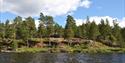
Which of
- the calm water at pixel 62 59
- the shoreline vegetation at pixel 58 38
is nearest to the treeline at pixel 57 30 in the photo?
the shoreline vegetation at pixel 58 38

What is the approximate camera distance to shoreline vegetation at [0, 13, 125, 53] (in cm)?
14300

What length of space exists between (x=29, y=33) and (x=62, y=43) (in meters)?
21.9

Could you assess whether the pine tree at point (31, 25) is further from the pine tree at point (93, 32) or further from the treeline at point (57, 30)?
the pine tree at point (93, 32)

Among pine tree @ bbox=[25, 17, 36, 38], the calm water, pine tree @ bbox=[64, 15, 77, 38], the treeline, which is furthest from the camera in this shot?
pine tree @ bbox=[25, 17, 36, 38]

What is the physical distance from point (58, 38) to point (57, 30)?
2346cm

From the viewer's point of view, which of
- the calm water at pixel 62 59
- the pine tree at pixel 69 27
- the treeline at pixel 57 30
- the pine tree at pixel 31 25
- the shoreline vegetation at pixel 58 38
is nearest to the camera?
the calm water at pixel 62 59

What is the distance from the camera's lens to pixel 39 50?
455ft

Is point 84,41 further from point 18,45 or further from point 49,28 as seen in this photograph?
point 18,45

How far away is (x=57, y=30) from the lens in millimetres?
179625

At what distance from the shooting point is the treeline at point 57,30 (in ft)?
514

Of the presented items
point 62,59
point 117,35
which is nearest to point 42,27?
point 117,35

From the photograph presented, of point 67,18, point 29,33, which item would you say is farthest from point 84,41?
point 29,33

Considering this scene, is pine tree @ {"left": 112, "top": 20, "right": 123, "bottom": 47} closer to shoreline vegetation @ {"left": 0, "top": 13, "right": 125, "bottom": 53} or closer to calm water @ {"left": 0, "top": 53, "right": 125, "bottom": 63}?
shoreline vegetation @ {"left": 0, "top": 13, "right": 125, "bottom": 53}

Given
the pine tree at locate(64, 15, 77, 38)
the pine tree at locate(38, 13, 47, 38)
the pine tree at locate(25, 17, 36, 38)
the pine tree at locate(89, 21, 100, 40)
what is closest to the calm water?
the pine tree at locate(64, 15, 77, 38)
